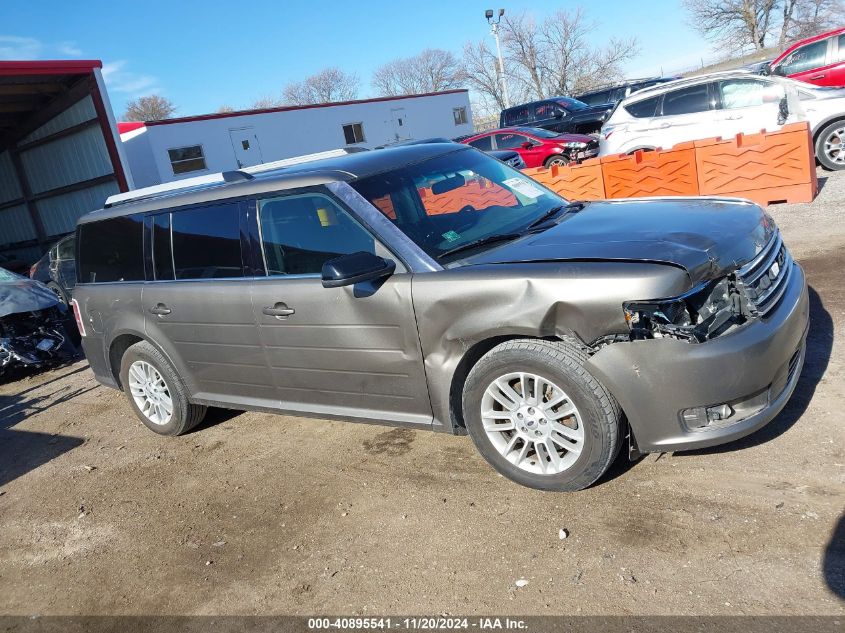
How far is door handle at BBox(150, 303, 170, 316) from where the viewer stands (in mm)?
4914

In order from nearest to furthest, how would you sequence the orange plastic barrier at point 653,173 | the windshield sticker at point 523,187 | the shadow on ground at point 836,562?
the shadow on ground at point 836,562
the windshield sticker at point 523,187
the orange plastic barrier at point 653,173

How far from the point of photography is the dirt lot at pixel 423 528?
282 cm

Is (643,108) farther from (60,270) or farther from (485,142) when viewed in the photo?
(60,270)

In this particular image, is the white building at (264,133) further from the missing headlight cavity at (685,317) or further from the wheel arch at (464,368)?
the missing headlight cavity at (685,317)

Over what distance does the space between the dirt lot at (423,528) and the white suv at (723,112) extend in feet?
21.3

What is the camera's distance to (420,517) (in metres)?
3.62

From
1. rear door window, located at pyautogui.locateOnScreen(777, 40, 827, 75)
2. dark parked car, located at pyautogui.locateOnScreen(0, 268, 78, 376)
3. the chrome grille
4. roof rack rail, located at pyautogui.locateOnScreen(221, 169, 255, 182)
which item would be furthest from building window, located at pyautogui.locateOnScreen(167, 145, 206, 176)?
the chrome grille

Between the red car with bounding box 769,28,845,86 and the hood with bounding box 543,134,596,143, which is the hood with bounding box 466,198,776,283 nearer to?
the red car with bounding box 769,28,845,86

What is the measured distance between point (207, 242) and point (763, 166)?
7734 mm

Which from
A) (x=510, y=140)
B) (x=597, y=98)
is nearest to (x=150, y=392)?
(x=510, y=140)

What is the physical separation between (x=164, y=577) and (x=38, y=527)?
145cm

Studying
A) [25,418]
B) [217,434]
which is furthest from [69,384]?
[217,434]

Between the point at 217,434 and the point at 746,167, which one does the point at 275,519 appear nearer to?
the point at 217,434

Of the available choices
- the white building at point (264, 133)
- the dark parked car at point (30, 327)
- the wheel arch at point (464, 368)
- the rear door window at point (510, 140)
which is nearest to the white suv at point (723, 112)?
the rear door window at point (510, 140)
